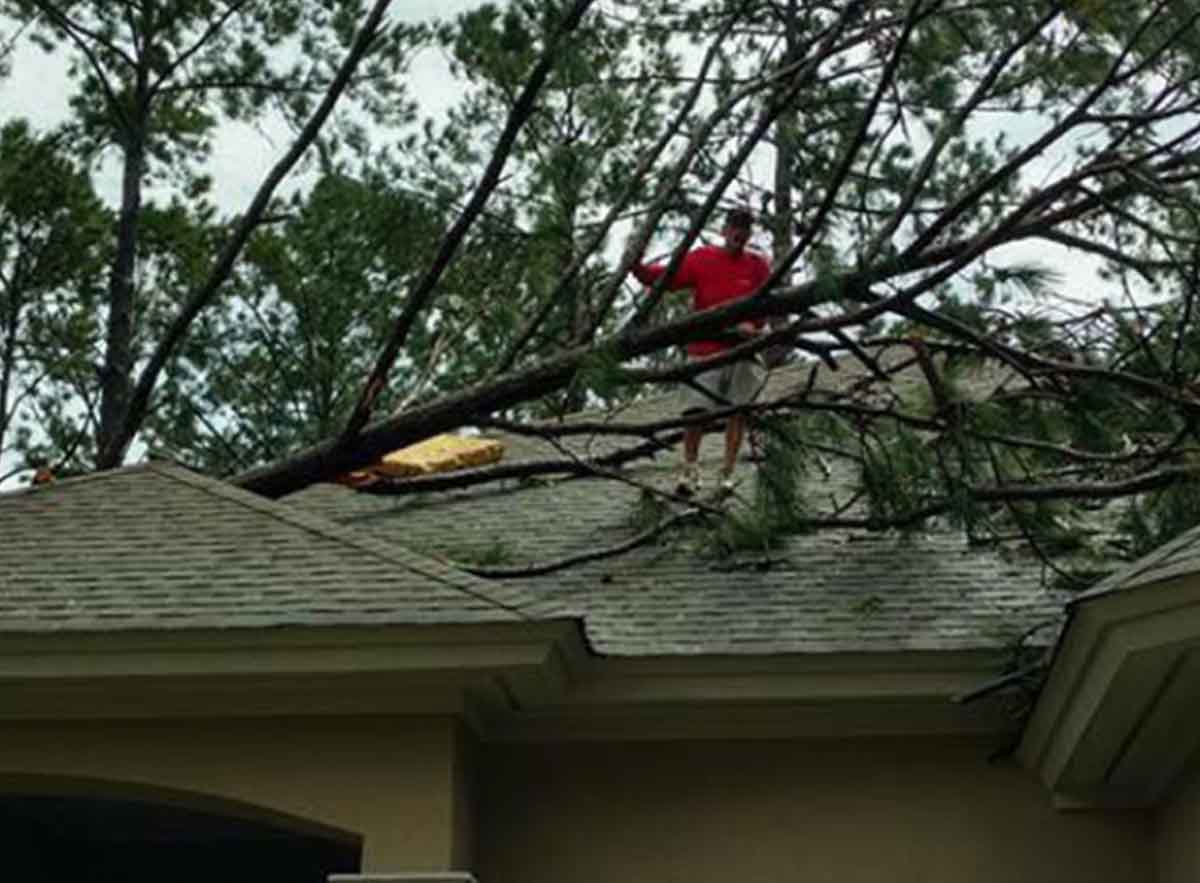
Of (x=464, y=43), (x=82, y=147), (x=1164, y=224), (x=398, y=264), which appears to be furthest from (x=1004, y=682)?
(x=82, y=147)

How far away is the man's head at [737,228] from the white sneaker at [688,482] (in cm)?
99

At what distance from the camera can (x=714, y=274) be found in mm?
8977

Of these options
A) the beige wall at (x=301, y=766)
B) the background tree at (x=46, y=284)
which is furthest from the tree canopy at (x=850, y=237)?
the background tree at (x=46, y=284)

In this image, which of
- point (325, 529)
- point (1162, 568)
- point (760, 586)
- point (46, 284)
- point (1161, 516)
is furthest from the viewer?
point (46, 284)

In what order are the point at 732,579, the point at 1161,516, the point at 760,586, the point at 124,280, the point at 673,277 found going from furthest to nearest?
1. the point at 124,280
2. the point at 673,277
3. the point at 732,579
4. the point at 760,586
5. the point at 1161,516

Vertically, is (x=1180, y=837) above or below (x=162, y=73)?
below

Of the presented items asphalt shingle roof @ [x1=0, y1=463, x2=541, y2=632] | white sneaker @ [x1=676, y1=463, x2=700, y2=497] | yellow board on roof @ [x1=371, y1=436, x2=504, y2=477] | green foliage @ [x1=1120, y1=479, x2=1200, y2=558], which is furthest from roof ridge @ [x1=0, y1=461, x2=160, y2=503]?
green foliage @ [x1=1120, y1=479, x2=1200, y2=558]

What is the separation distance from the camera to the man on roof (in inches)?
342

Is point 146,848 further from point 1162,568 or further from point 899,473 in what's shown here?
point 1162,568

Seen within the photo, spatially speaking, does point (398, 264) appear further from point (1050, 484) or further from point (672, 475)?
point (1050, 484)

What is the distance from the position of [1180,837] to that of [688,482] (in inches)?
120

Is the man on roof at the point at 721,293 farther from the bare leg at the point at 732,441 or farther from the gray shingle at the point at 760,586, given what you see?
the gray shingle at the point at 760,586

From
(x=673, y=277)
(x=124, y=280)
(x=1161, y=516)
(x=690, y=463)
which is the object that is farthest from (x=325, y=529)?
(x=124, y=280)

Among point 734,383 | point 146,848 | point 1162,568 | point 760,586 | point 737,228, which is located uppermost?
point 737,228
